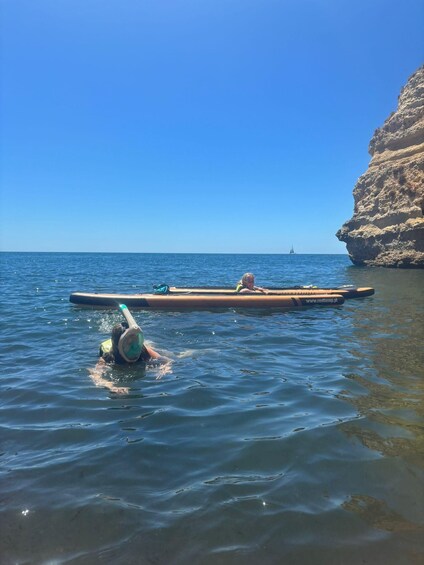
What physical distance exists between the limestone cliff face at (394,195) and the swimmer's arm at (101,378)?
30758 mm

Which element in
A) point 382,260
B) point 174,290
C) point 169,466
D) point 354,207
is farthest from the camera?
point 354,207

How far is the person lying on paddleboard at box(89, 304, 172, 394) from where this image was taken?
21.5ft

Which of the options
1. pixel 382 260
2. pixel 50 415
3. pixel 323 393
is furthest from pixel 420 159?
pixel 50 415

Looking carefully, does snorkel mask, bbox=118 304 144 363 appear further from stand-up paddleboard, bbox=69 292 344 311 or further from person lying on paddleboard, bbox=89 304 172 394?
stand-up paddleboard, bbox=69 292 344 311

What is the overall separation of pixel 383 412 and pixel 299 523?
2.37 m

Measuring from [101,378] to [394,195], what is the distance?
3552cm

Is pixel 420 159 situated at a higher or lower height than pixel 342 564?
higher

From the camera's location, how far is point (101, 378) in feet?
20.7

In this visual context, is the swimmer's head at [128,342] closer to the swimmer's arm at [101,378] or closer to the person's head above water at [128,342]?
the person's head above water at [128,342]

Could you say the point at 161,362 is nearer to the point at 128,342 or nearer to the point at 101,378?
the point at 128,342

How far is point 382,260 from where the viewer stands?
120 feet

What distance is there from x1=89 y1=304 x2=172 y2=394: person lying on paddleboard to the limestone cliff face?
3015 centimetres

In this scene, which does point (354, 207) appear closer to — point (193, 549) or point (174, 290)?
point (174, 290)

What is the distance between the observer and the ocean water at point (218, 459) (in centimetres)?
271
